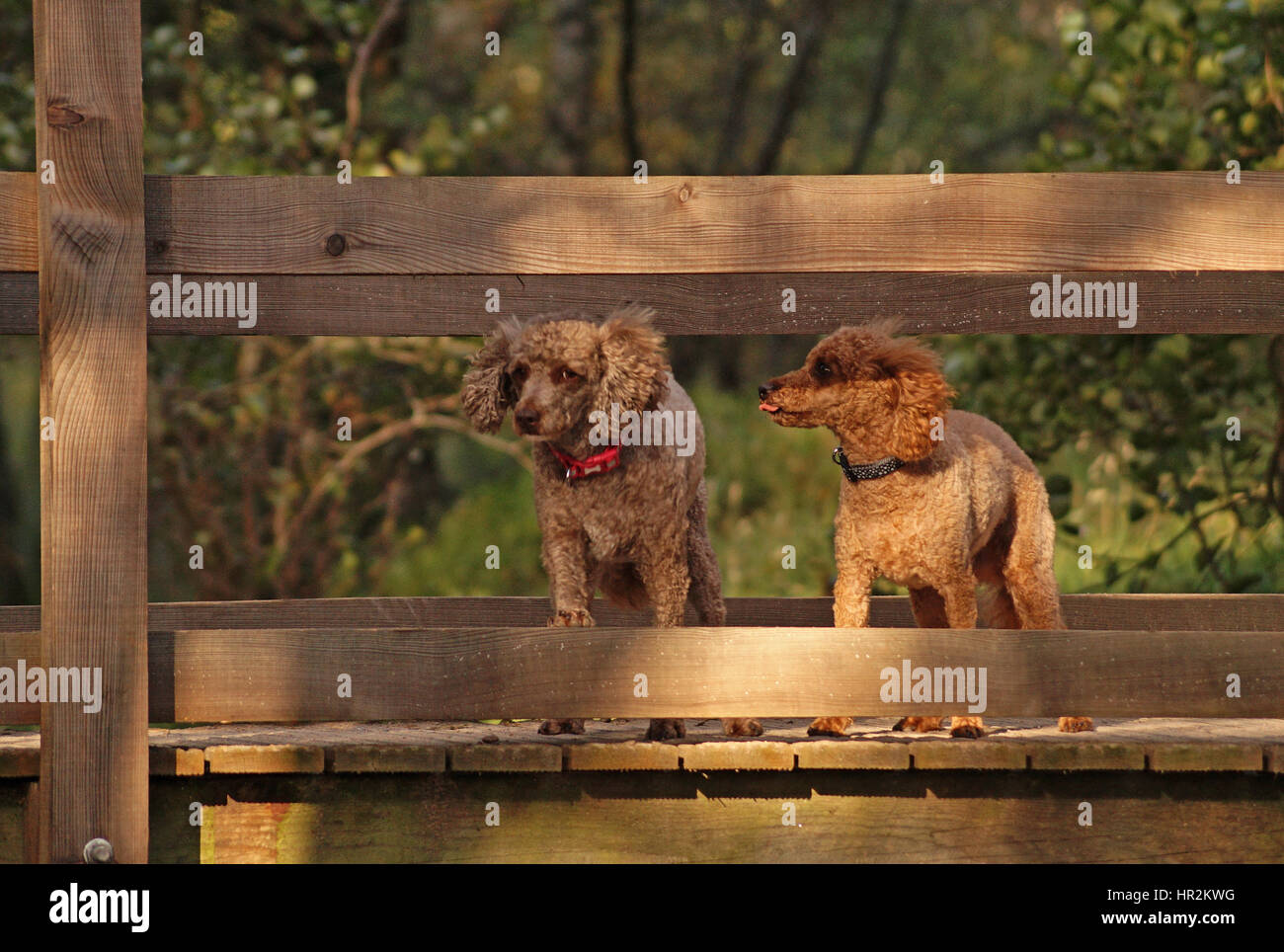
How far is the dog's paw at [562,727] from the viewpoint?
13.2 feet

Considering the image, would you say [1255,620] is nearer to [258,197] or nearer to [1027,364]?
[1027,364]

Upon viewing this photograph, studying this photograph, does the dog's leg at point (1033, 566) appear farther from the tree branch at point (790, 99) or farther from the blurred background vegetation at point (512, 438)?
the tree branch at point (790, 99)

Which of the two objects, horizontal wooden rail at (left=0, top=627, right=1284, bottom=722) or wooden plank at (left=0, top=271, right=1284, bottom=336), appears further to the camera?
wooden plank at (left=0, top=271, right=1284, bottom=336)

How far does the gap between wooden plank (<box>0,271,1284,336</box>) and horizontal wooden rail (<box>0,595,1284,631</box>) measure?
1.05 metres

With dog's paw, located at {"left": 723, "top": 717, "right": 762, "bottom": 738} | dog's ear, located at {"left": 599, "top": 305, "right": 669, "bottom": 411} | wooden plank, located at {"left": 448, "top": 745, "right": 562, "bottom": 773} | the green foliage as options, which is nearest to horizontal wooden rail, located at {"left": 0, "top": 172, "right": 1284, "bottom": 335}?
dog's ear, located at {"left": 599, "top": 305, "right": 669, "bottom": 411}

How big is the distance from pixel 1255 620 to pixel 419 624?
280cm

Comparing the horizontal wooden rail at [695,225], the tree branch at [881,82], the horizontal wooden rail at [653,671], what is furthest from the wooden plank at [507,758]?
the tree branch at [881,82]

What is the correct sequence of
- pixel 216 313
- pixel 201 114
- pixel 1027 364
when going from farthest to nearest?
pixel 201 114, pixel 1027 364, pixel 216 313

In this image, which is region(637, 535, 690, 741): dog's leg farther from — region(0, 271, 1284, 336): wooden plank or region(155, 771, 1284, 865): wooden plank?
region(0, 271, 1284, 336): wooden plank

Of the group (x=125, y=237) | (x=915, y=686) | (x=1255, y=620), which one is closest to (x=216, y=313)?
(x=125, y=237)

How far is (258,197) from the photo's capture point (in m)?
3.54

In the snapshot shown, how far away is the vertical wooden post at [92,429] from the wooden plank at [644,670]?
6.8 inches

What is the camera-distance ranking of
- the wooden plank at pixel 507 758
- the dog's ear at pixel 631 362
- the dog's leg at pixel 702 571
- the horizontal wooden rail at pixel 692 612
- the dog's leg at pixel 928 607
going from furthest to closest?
the horizontal wooden rail at pixel 692 612 → the dog's leg at pixel 928 607 → the dog's leg at pixel 702 571 → the dog's ear at pixel 631 362 → the wooden plank at pixel 507 758

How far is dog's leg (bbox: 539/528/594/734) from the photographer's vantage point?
3.93m
